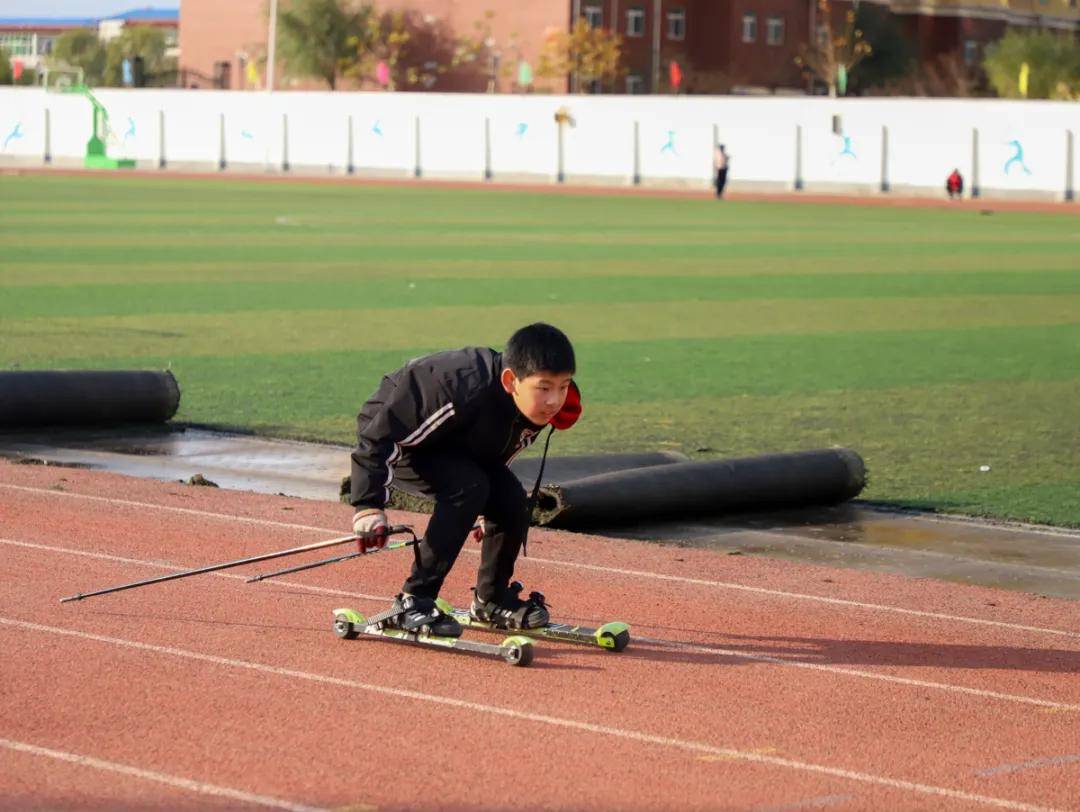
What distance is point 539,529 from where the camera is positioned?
427 inches

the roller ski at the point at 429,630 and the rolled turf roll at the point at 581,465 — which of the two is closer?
the roller ski at the point at 429,630

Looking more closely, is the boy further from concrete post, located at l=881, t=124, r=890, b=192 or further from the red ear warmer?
concrete post, located at l=881, t=124, r=890, b=192

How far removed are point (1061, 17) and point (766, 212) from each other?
65.0 m

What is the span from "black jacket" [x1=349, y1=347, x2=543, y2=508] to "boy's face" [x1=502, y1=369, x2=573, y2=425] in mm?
143

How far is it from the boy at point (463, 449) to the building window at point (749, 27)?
304 ft

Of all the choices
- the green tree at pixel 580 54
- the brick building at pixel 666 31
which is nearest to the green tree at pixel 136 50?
the brick building at pixel 666 31

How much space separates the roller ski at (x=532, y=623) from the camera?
787 cm

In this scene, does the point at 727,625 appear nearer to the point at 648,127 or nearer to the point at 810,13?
the point at 648,127

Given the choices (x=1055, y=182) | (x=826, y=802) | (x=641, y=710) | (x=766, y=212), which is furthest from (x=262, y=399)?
(x=1055, y=182)

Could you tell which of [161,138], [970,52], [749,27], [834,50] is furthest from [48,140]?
[970,52]

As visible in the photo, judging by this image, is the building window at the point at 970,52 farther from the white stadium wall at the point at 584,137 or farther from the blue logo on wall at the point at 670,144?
the blue logo on wall at the point at 670,144

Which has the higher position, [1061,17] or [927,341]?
[1061,17]

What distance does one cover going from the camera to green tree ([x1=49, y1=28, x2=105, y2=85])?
13050 cm

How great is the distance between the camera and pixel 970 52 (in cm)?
10738
